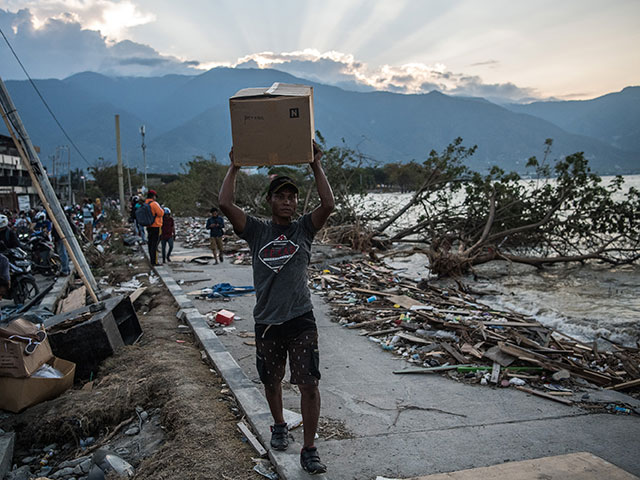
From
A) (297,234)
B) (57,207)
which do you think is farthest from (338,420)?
(57,207)

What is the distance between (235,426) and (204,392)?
0.77m

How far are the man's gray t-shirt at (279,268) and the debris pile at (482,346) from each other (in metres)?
2.78

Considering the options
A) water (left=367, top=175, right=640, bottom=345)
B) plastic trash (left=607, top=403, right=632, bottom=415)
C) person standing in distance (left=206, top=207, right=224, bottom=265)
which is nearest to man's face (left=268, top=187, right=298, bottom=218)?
plastic trash (left=607, top=403, right=632, bottom=415)

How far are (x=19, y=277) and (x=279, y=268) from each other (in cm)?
844

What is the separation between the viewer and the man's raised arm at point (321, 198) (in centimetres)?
318

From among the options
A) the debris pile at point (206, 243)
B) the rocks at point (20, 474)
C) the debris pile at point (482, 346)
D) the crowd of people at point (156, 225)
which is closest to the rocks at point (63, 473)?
the rocks at point (20, 474)

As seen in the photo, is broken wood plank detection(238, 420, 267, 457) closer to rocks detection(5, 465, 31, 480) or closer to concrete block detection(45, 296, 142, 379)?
rocks detection(5, 465, 31, 480)

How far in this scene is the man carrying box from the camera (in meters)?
3.09

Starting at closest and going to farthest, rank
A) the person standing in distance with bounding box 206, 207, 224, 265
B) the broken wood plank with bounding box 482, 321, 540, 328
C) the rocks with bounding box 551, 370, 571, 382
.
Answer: the rocks with bounding box 551, 370, 571, 382, the broken wood plank with bounding box 482, 321, 540, 328, the person standing in distance with bounding box 206, 207, 224, 265

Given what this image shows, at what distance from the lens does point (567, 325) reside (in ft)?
32.3

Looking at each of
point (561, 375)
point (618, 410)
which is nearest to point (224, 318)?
point (561, 375)

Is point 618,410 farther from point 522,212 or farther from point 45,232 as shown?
point 45,232

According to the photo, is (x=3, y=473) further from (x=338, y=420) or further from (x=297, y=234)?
(x=297, y=234)

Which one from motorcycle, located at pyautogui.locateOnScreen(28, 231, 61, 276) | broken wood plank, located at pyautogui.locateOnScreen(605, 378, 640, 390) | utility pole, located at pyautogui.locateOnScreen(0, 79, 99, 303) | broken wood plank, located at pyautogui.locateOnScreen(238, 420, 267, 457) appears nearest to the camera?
broken wood plank, located at pyautogui.locateOnScreen(238, 420, 267, 457)
